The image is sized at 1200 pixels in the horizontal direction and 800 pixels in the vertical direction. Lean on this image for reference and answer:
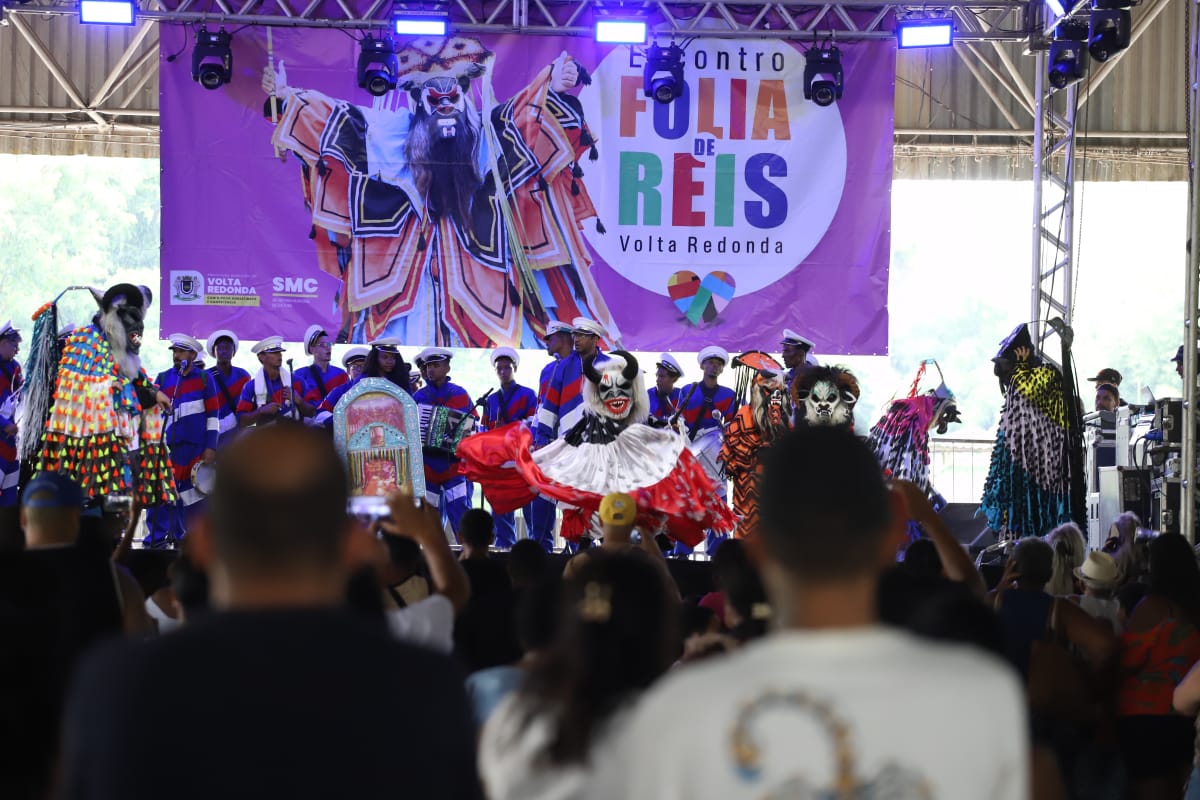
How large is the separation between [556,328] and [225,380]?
8.21 feet

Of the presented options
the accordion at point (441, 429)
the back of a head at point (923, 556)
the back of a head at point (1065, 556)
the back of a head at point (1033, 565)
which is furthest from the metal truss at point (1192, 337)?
the accordion at point (441, 429)

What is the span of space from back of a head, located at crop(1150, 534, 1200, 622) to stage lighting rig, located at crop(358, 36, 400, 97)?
766 centimetres

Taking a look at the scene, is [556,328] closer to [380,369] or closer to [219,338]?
[380,369]

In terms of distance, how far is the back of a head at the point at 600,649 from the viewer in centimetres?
167

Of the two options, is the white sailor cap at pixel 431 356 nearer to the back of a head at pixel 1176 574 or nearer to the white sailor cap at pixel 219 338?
the white sailor cap at pixel 219 338

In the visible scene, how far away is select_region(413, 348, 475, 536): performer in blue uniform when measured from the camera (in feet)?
33.6

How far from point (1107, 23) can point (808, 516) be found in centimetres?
Answer: 838

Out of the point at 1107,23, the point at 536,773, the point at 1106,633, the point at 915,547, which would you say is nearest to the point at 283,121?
the point at 1107,23

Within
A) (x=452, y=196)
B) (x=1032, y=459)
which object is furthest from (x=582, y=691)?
(x=452, y=196)

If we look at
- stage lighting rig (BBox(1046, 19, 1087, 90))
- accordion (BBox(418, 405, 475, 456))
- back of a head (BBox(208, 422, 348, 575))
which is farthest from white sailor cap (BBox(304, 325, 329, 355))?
back of a head (BBox(208, 422, 348, 575))

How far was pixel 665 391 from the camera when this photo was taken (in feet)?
35.1

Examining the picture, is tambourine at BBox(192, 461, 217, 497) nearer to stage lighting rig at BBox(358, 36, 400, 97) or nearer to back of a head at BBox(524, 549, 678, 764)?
stage lighting rig at BBox(358, 36, 400, 97)

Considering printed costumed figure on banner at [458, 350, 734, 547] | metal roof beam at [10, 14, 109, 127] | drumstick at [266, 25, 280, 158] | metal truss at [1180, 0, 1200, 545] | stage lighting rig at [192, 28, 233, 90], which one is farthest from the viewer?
metal roof beam at [10, 14, 109, 127]

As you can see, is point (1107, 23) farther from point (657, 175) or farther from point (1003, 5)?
point (657, 175)
